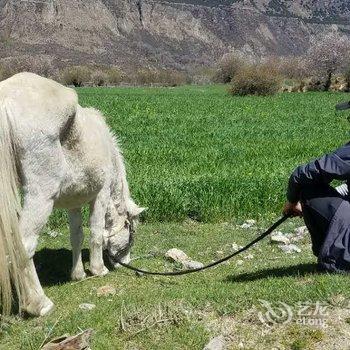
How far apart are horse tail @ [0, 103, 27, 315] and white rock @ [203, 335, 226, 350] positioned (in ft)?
6.10

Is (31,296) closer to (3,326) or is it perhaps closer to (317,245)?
(3,326)

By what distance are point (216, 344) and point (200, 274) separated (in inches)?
106

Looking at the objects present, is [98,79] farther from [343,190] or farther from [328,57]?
[343,190]

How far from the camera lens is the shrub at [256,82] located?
178 feet

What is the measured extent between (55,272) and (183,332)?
3.21m

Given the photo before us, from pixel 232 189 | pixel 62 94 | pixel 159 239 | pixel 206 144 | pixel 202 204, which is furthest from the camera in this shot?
pixel 206 144

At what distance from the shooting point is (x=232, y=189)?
11.1 metres

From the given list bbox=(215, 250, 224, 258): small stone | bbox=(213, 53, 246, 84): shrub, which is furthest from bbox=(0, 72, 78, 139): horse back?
bbox=(213, 53, 246, 84): shrub

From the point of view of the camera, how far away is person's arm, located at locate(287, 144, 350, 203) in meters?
5.18

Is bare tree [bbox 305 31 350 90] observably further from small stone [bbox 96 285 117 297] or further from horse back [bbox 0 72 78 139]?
horse back [bbox 0 72 78 139]

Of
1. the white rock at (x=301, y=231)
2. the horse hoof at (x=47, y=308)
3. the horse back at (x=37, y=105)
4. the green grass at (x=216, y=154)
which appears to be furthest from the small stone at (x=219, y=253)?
the horse back at (x=37, y=105)

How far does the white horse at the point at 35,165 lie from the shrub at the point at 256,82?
48.9m

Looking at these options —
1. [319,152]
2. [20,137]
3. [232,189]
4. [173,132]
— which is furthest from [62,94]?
[173,132]

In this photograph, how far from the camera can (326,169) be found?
5199mm
